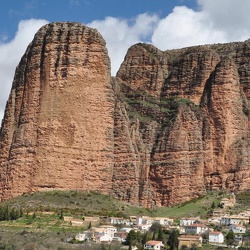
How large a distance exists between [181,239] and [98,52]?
28.1 m

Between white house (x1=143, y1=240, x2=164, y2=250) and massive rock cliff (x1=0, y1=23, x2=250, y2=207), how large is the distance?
68.6ft

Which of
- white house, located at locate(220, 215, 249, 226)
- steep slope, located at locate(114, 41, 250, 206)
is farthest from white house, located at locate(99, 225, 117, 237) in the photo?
steep slope, located at locate(114, 41, 250, 206)

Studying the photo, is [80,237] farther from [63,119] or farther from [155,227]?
[63,119]

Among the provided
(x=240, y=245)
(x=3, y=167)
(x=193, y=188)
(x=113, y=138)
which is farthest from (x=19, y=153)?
(x=240, y=245)

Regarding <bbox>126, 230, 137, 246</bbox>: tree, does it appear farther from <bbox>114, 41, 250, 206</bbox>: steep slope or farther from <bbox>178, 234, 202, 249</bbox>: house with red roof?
<bbox>114, 41, 250, 206</bbox>: steep slope

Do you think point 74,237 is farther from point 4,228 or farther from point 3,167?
point 3,167

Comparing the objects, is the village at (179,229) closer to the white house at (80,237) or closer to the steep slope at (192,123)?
the white house at (80,237)

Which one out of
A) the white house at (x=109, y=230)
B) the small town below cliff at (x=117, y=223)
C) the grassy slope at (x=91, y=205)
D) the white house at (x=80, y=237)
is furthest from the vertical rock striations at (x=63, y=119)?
the white house at (x=80, y=237)

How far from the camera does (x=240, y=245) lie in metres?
87.0

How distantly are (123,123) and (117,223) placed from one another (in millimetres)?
16844

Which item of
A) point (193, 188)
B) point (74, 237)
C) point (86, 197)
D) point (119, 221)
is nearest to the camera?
point (74, 237)

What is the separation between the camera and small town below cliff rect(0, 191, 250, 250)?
85562mm

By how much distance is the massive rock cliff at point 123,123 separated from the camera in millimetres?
104562

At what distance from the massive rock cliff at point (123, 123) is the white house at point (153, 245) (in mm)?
20905
